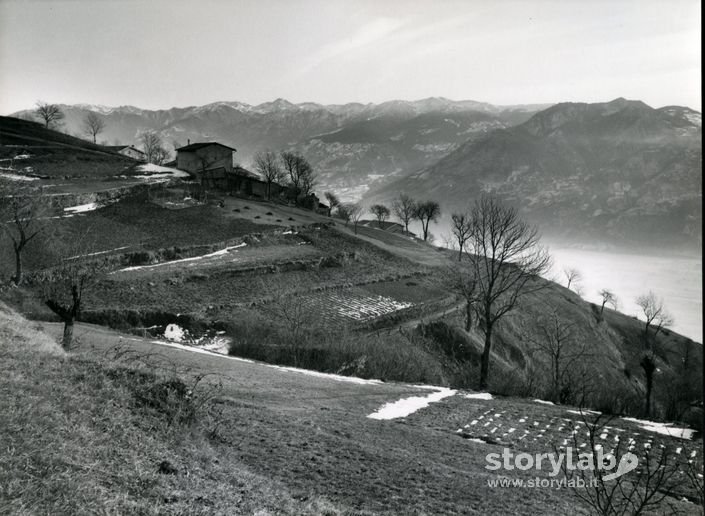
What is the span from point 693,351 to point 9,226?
116 metres

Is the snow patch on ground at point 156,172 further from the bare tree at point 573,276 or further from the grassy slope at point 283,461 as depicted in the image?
the bare tree at point 573,276

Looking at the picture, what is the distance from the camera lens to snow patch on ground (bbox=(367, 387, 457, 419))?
631 inches

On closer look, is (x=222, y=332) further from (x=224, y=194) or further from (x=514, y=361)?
(x=224, y=194)

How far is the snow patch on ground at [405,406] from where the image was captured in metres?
16.0

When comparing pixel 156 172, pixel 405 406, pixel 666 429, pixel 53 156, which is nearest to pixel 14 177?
pixel 53 156

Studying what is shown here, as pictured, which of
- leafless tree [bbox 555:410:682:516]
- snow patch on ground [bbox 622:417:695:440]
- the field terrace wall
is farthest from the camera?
the field terrace wall

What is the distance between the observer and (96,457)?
21.4 ft

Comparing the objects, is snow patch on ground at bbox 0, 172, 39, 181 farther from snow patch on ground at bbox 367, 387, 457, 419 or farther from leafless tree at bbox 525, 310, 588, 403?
leafless tree at bbox 525, 310, 588, 403

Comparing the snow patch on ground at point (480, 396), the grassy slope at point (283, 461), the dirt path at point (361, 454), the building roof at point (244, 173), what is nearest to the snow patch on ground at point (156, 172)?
the building roof at point (244, 173)

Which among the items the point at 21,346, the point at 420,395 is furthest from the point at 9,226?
the point at 420,395

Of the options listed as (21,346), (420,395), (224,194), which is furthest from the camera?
(224,194)

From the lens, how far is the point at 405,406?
17.8 m

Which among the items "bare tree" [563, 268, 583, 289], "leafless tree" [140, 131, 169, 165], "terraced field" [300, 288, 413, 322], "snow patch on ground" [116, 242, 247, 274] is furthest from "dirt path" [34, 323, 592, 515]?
"leafless tree" [140, 131, 169, 165]

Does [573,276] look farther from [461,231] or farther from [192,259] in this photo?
[192,259]
